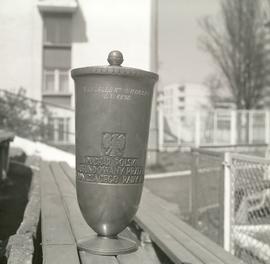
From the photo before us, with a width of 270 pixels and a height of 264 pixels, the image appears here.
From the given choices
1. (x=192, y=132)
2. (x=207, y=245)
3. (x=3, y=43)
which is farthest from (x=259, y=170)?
(x=192, y=132)

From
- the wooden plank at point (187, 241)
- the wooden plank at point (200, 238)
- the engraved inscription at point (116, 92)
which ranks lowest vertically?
the wooden plank at point (200, 238)

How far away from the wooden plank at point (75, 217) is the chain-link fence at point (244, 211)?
5.10ft

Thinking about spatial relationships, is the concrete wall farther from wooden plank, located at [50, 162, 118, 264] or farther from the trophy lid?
the trophy lid

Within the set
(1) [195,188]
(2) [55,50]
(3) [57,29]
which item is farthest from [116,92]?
(3) [57,29]

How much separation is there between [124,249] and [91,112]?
96cm

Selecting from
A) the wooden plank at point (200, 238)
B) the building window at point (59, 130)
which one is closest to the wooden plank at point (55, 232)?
the wooden plank at point (200, 238)

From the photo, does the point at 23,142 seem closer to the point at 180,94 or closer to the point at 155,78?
the point at 155,78

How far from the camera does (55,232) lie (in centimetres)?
440

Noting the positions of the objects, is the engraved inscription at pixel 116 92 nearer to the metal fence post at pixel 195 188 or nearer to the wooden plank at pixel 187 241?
the wooden plank at pixel 187 241

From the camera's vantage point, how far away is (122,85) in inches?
147

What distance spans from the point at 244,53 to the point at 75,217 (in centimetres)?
2477

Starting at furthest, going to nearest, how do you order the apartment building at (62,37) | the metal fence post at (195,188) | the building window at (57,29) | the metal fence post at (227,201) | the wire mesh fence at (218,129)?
the wire mesh fence at (218,129)
the building window at (57,29)
the apartment building at (62,37)
the metal fence post at (195,188)
the metal fence post at (227,201)

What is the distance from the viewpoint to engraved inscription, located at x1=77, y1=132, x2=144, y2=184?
3.75 meters

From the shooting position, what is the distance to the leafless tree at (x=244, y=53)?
28.7 metres
